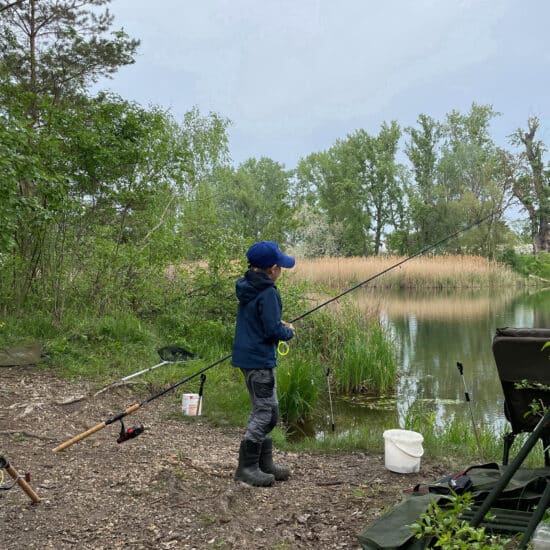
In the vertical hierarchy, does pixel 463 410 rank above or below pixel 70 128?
below

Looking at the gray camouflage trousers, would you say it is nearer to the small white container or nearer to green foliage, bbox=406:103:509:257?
the small white container

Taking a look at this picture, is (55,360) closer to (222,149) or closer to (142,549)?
(142,549)

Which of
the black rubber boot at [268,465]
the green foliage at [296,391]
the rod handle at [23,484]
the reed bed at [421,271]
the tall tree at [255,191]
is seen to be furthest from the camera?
the tall tree at [255,191]

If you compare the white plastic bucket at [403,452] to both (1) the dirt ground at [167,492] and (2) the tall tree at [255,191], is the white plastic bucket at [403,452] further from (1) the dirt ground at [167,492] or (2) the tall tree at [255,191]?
(2) the tall tree at [255,191]

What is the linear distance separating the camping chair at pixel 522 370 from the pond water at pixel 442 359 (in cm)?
136

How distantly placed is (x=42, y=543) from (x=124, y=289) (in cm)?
499

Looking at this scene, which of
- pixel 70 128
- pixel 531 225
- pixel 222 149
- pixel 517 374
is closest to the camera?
pixel 517 374

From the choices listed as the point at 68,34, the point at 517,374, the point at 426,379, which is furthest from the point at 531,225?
the point at 517,374

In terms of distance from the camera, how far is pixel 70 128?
239 inches

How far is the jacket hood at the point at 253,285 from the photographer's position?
3.22 metres

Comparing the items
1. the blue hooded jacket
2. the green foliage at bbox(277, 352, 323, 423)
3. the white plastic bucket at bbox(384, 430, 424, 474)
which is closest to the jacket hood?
the blue hooded jacket

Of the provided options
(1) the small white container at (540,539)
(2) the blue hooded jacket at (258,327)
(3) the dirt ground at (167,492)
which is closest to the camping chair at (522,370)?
(3) the dirt ground at (167,492)

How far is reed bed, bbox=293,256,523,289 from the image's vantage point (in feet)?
55.3

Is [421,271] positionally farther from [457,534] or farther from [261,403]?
[457,534]
